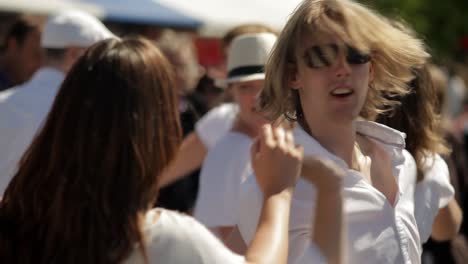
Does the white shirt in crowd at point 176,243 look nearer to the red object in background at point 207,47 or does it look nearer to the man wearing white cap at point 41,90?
the man wearing white cap at point 41,90

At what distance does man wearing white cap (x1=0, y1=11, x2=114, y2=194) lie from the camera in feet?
15.0

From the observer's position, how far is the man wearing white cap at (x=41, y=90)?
15.0ft

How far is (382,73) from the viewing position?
3.19m

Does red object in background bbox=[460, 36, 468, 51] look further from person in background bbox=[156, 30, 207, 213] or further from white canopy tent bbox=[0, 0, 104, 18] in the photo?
person in background bbox=[156, 30, 207, 213]

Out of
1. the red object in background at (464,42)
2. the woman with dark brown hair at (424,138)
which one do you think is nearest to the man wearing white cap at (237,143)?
the woman with dark brown hair at (424,138)

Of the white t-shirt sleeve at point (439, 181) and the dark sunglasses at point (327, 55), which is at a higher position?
the dark sunglasses at point (327, 55)

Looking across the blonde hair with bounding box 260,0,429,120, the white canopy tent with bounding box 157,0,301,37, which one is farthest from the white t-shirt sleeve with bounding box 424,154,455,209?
the white canopy tent with bounding box 157,0,301,37

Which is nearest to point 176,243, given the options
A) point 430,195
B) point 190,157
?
point 430,195

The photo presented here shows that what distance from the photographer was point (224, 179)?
193 inches

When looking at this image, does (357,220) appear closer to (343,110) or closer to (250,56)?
(343,110)

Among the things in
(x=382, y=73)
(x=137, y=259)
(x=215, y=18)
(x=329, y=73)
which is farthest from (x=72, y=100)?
(x=215, y=18)

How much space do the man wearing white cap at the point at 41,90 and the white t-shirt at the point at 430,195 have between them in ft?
4.84

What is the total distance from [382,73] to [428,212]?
62cm

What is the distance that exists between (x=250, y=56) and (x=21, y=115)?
1074 millimetres
